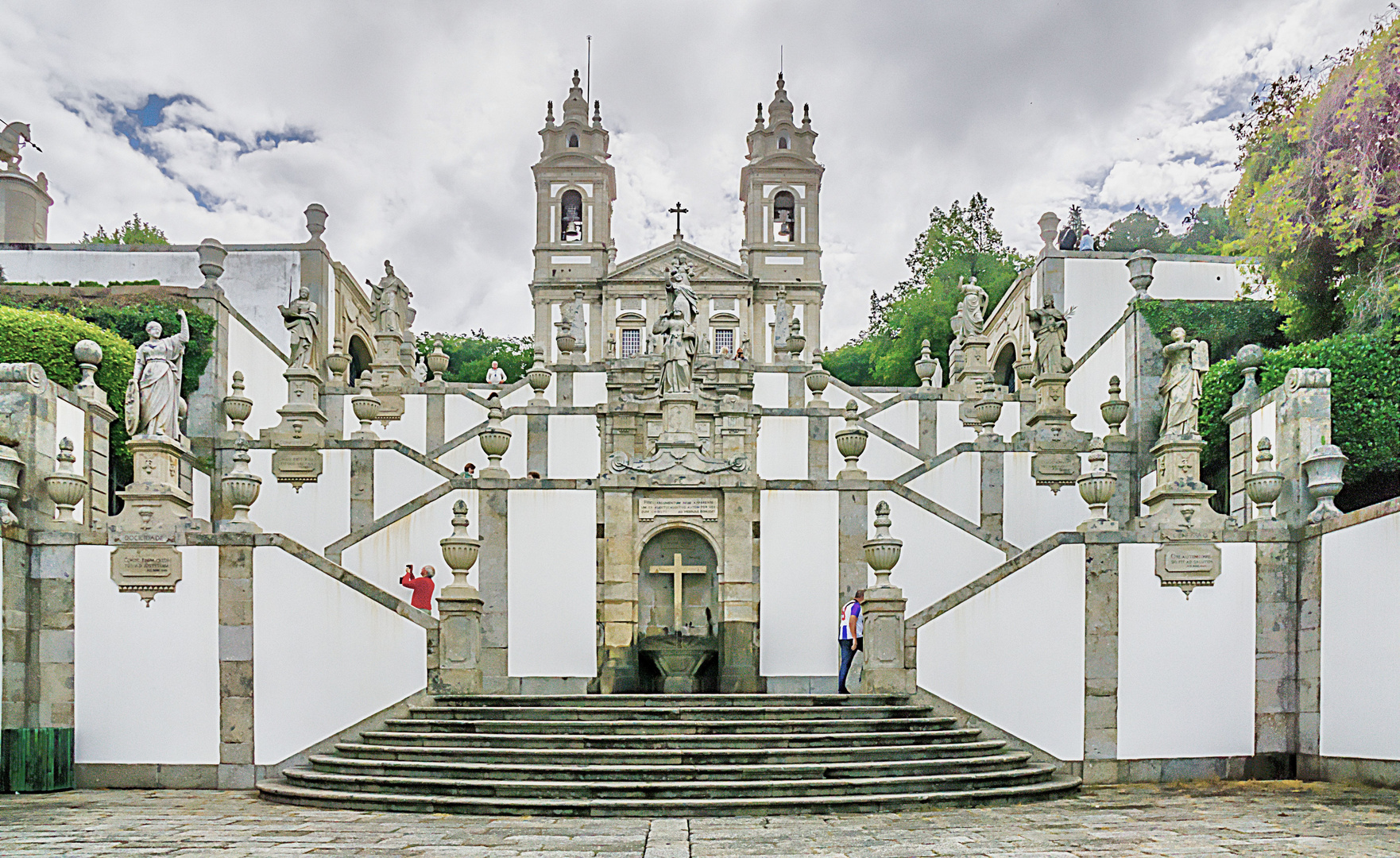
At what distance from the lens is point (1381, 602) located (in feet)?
39.5

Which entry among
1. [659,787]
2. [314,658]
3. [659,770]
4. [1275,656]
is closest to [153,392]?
[314,658]

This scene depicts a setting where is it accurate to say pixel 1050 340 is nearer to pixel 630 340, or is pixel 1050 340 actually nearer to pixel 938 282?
pixel 938 282

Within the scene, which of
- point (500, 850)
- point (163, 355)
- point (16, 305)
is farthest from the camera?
point (16, 305)

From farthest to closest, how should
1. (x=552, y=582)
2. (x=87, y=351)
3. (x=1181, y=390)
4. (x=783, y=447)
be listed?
(x=783, y=447) < (x=552, y=582) < (x=87, y=351) < (x=1181, y=390)

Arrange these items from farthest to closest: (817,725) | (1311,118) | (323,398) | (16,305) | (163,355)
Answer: (323,398), (16,305), (1311,118), (163,355), (817,725)

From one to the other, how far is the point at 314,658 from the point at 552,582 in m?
3.39

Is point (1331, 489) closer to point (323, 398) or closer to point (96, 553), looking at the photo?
point (96, 553)

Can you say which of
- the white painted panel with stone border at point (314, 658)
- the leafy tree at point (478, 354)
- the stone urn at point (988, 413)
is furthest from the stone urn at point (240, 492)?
the leafy tree at point (478, 354)

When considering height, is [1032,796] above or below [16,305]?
below

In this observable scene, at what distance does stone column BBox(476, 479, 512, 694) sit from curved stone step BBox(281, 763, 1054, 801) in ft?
12.2

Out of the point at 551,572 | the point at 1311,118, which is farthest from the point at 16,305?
the point at 1311,118

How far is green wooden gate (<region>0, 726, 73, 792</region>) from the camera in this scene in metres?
12.5

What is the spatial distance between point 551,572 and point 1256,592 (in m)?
8.51

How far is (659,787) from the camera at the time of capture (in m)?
11.2
